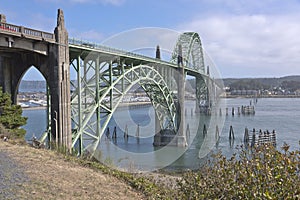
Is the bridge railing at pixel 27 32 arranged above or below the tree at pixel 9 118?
above

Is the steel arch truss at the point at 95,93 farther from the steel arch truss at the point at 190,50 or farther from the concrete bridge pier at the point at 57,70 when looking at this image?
the steel arch truss at the point at 190,50

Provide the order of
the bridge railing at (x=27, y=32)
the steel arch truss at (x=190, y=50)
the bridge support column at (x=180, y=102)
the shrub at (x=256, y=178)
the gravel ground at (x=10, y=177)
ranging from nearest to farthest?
1. the shrub at (x=256, y=178)
2. the gravel ground at (x=10, y=177)
3. the bridge railing at (x=27, y=32)
4. the bridge support column at (x=180, y=102)
5. the steel arch truss at (x=190, y=50)

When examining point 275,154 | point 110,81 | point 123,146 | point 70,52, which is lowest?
point 123,146

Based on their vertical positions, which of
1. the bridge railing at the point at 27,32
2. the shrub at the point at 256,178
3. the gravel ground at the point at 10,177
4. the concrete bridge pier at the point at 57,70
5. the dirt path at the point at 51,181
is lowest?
the dirt path at the point at 51,181

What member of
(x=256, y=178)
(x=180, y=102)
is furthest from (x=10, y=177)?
(x=180, y=102)

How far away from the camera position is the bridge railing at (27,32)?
42.3 feet

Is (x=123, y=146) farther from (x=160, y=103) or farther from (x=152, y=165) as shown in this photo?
(x=152, y=165)

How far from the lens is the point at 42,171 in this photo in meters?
8.35

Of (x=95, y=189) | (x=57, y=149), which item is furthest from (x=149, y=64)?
(x=95, y=189)

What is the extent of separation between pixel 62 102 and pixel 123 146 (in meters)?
23.4

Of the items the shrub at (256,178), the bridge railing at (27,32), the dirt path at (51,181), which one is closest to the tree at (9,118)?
the bridge railing at (27,32)

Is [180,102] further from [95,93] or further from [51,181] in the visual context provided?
[51,181]

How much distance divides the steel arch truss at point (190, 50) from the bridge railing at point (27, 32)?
97.3 feet

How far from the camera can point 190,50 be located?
54.7 m
